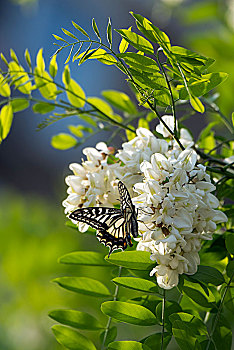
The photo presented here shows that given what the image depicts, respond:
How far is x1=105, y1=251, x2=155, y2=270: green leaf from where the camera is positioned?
0.37 metres

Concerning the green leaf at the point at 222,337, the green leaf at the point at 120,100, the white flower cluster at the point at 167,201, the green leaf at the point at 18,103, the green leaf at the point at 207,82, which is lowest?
the green leaf at the point at 222,337

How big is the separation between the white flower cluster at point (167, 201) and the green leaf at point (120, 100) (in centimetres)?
21

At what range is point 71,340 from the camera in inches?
17.0

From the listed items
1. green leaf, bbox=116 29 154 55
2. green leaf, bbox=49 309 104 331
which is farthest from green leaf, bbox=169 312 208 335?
green leaf, bbox=116 29 154 55

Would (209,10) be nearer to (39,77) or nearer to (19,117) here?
(39,77)

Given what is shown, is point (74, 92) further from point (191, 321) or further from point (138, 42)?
point (191, 321)

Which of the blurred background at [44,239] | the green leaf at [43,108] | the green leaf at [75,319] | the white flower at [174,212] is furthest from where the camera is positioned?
the blurred background at [44,239]

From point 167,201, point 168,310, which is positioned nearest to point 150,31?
point 167,201

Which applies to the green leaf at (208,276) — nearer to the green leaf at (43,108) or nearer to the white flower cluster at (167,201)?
the white flower cluster at (167,201)

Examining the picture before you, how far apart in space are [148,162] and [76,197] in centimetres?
8

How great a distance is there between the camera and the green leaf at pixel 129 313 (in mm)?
395

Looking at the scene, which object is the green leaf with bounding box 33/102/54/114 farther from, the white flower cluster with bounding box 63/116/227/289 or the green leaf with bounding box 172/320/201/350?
the green leaf with bounding box 172/320/201/350

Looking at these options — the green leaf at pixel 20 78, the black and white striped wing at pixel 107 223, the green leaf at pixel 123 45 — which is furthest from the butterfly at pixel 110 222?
the green leaf at pixel 20 78

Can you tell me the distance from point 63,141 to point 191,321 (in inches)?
12.6
